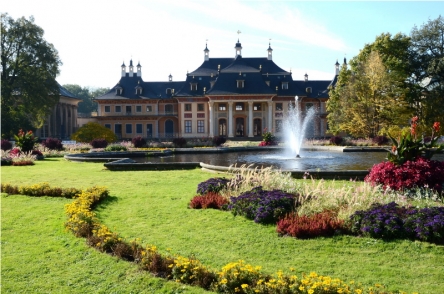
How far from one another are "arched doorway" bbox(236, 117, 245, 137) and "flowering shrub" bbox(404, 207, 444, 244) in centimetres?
5080

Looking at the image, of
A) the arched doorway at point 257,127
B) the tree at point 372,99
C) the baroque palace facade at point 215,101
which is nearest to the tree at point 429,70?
the tree at point 372,99

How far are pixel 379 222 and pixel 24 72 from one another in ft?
139

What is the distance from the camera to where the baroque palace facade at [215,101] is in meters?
54.8

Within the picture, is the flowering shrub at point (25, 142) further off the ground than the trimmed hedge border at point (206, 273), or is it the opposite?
the flowering shrub at point (25, 142)

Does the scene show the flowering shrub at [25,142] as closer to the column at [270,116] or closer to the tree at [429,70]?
the tree at [429,70]

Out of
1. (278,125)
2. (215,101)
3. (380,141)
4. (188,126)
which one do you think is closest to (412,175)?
(380,141)

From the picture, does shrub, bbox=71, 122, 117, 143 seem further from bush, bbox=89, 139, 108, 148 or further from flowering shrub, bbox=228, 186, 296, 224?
flowering shrub, bbox=228, 186, 296, 224

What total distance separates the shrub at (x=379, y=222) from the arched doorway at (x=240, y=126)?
1983 inches

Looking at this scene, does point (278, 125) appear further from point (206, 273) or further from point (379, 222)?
point (206, 273)

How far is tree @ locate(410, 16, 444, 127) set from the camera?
3684 centimetres

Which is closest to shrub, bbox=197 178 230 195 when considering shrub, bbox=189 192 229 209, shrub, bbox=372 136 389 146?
shrub, bbox=189 192 229 209

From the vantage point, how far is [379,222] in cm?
727

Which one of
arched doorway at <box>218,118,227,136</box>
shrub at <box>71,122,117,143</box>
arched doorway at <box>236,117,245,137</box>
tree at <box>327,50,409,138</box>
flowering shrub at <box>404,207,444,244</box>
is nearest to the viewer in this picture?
flowering shrub at <box>404,207,444,244</box>

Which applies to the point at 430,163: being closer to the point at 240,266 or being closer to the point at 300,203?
the point at 300,203
